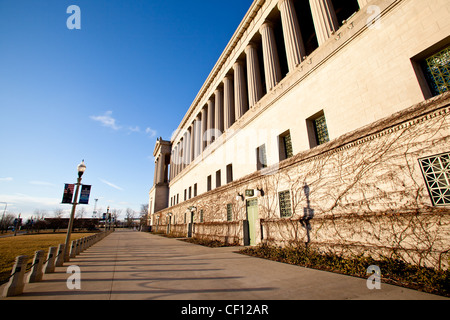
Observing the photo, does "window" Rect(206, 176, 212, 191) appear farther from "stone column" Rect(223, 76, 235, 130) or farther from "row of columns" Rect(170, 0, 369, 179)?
"stone column" Rect(223, 76, 235, 130)

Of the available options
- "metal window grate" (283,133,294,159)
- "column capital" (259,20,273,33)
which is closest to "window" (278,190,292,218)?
"metal window grate" (283,133,294,159)

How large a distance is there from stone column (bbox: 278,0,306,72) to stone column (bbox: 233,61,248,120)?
23.4 ft

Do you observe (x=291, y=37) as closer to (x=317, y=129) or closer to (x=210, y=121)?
(x=317, y=129)

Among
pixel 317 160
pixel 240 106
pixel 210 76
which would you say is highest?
pixel 210 76

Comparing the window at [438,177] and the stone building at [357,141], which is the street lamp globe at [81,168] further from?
the window at [438,177]

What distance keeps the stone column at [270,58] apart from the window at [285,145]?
4.64m

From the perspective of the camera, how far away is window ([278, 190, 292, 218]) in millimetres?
10242

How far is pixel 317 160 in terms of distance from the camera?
28.8 feet

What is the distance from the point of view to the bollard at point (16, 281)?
4.33 m

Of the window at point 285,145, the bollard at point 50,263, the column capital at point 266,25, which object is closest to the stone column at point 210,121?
the column capital at point 266,25

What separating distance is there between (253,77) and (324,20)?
25.4 feet
